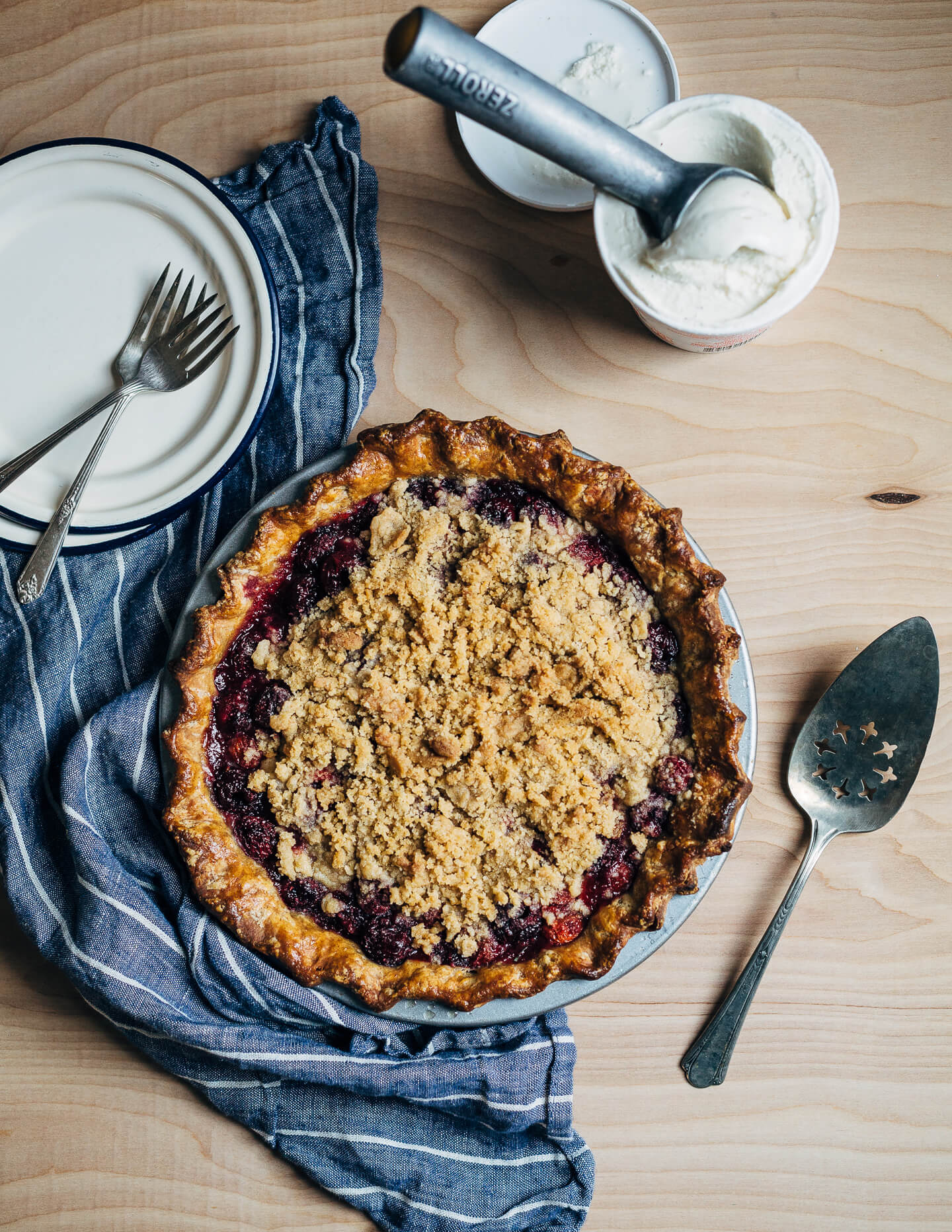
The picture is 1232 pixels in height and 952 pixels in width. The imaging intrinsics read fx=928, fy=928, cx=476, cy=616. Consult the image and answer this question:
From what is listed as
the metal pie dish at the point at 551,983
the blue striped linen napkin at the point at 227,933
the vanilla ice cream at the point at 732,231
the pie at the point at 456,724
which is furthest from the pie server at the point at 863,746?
the vanilla ice cream at the point at 732,231

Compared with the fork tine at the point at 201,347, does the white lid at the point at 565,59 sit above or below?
above

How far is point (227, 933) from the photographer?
193 centimetres

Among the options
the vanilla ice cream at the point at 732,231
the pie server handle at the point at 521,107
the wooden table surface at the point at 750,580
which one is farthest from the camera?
the wooden table surface at the point at 750,580

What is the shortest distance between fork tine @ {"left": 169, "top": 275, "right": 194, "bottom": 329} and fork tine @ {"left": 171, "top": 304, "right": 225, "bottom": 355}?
4 centimetres

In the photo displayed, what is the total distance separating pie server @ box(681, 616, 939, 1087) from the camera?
2.07 meters

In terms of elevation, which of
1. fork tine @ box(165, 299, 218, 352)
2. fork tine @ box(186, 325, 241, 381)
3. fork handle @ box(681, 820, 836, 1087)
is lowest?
fork handle @ box(681, 820, 836, 1087)

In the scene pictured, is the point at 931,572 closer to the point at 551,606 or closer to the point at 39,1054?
the point at 551,606

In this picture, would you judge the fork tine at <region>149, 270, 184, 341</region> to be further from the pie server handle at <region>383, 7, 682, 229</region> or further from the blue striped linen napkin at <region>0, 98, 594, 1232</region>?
the pie server handle at <region>383, 7, 682, 229</region>

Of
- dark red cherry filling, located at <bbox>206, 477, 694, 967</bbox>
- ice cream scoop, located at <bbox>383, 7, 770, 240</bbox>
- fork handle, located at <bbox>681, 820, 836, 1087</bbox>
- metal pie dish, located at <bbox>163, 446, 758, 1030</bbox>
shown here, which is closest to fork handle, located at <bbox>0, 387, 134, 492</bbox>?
metal pie dish, located at <bbox>163, 446, 758, 1030</bbox>

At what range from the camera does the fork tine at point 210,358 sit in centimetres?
207

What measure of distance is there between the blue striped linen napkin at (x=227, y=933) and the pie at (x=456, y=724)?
17cm

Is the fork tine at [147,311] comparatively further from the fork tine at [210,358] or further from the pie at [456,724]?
the pie at [456,724]

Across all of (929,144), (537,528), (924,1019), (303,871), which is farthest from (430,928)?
(929,144)

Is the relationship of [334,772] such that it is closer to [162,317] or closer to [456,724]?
[456,724]
